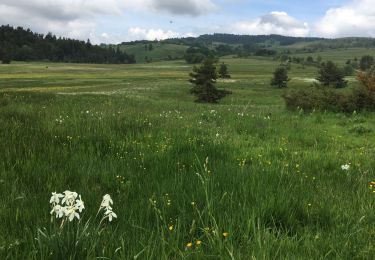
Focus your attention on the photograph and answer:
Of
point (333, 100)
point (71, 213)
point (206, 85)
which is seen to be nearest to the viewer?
point (71, 213)

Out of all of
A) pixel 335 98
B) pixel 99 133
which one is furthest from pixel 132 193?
pixel 335 98

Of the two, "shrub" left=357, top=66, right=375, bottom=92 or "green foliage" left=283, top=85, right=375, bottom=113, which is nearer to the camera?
"green foliage" left=283, top=85, right=375, bottom=113

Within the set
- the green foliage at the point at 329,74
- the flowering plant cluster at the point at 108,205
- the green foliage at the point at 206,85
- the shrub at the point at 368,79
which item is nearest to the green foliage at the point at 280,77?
the green foliage at the point at 329,74

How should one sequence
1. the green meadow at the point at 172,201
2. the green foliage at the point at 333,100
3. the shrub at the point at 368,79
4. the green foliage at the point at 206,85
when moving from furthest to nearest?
the green foliage at the point at 206,85 < the shrub at the point at 368,79 < the green foliage at the point at 333,100 < the green meadow at the point at 172,201

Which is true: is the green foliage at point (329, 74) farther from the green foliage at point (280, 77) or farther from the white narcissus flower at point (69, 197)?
the white narcissus flower at point (69, 197)

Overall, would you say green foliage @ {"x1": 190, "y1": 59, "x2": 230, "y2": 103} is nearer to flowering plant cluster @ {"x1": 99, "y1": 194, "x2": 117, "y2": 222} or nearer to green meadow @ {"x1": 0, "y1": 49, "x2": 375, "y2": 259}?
green meadow @ {"x1": 0, "y1": 49, "x2": 375, "y2": 259}

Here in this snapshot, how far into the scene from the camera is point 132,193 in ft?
16.1

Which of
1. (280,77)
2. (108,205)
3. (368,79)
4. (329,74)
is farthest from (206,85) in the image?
(108,205)

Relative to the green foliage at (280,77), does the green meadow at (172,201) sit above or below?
above

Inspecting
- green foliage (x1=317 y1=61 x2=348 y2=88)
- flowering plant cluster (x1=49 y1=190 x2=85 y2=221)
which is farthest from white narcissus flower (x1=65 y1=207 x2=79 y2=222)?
green foliage (x1=317 y1=61 x2=348 y2=88)

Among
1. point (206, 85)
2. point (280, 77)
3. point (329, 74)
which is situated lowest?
point (280, 77)

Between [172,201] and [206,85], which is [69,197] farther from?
[206,85]

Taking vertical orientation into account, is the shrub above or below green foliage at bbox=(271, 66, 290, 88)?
above

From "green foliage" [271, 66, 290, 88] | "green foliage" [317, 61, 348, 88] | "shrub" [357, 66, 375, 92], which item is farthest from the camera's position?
"green foliage" [271, 66, 290, 88]
